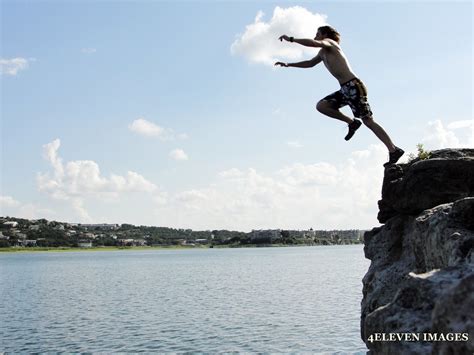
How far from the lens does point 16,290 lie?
66.1 meters

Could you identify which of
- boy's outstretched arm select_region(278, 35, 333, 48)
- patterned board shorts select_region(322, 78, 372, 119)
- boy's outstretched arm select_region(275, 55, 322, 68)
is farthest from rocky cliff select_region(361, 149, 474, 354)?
boy's outstretched arm select_region(278, 35, 333, 48)

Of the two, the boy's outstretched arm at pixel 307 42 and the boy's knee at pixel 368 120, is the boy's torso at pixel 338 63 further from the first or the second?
the boy's knee at pixel 368 120

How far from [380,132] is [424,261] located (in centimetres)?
367

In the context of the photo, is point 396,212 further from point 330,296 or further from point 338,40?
point 330,296

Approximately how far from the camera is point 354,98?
1220cm

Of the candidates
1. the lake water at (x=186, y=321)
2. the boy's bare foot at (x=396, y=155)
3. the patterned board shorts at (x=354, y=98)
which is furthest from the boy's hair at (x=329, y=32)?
the lake water at (x=186, y=321)

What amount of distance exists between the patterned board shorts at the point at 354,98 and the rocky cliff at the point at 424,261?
6.63 ft

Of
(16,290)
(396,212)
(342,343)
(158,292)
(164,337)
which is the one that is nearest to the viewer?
(396,212)

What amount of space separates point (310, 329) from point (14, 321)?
2311 cm

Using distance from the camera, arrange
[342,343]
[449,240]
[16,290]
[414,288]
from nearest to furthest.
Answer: [414,288] < [449,240] < [342,343] < [16,290]

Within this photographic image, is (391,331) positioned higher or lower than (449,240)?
lower

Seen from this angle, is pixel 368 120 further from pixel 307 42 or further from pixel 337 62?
pixel 307 42

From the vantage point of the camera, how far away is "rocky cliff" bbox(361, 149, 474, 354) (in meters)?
4.91

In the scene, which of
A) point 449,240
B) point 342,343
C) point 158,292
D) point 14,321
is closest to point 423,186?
point 449,240
